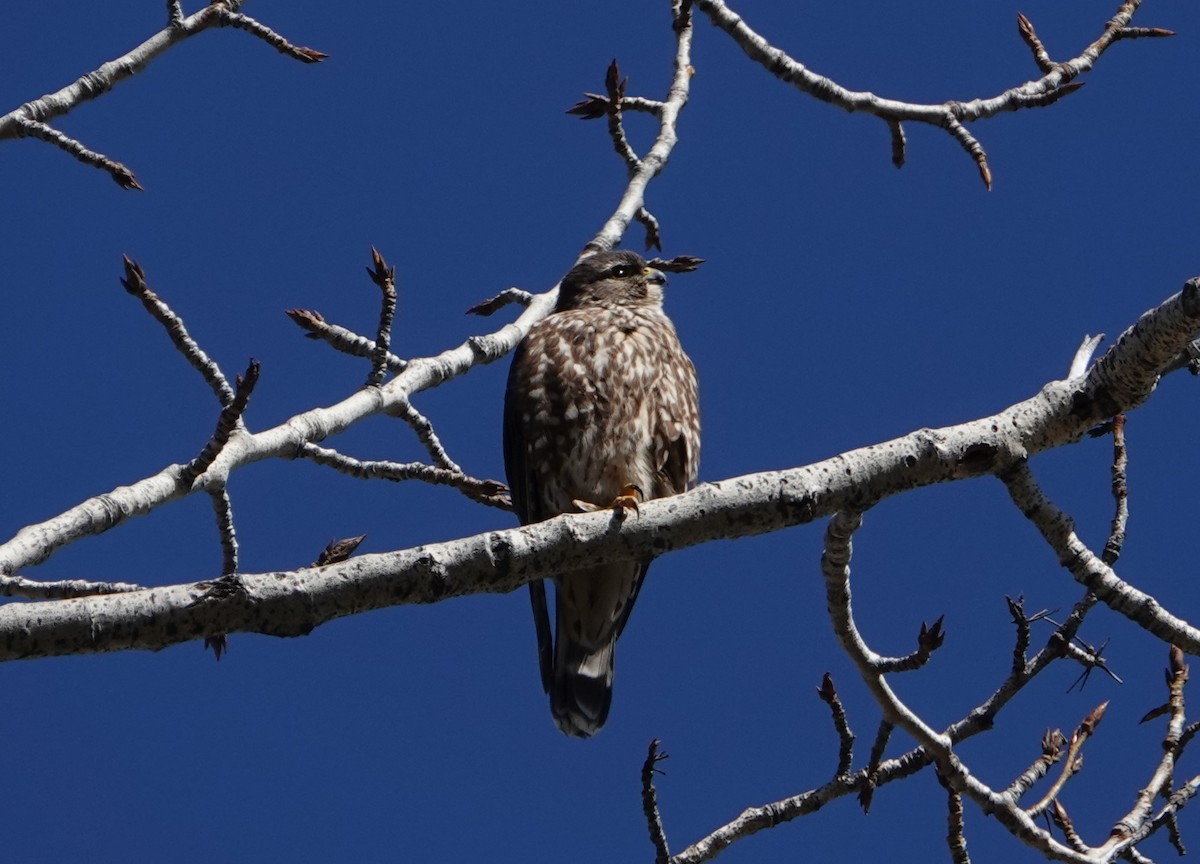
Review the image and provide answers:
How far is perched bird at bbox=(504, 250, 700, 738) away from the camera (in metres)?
4.70

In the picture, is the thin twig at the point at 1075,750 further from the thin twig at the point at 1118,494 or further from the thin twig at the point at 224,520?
the thin twig at the point at 224,520

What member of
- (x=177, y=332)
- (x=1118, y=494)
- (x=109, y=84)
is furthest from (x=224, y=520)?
(x=1118, y=494)

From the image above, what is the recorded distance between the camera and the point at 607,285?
18.2ft

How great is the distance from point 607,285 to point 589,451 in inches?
42.5

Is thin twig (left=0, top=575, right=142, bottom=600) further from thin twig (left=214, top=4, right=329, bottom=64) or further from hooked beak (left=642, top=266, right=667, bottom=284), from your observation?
hooked beak (left=642, top=266, right=667, bottom=284)

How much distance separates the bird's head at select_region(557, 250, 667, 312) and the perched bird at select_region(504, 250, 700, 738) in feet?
Answer: 1.45

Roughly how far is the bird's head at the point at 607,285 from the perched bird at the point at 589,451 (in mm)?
442

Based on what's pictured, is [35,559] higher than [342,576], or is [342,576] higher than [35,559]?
[35,559]

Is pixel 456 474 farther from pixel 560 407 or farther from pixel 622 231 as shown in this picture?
pixel 622 231

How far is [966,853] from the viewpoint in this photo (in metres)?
3.42

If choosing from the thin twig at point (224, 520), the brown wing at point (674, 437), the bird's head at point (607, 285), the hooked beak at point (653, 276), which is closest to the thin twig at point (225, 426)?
the thin twig at point (224, 520)

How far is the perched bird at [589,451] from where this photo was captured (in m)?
4.70

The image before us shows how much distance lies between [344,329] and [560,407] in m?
0.86

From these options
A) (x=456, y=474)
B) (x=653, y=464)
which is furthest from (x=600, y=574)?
(x=456, y=474)
